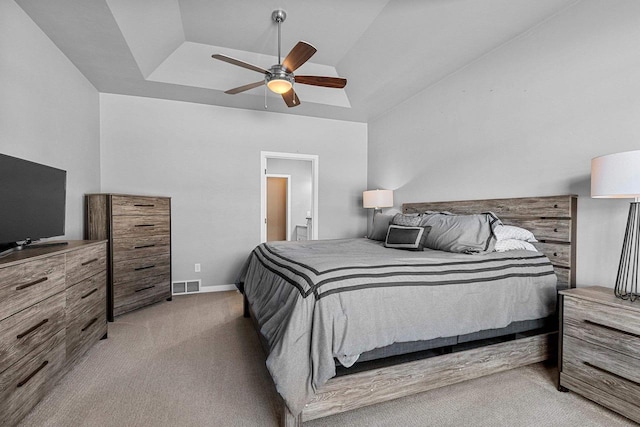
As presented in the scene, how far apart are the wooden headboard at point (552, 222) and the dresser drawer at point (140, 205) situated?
12.0ft

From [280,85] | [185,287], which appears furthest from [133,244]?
[280,85]

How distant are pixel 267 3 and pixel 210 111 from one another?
1874 mm

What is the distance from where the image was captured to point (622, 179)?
Answer: 161cm

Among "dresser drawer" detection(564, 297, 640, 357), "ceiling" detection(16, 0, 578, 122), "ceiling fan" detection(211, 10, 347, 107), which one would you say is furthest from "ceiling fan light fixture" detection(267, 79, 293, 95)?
"dresser drawer" detection(564, 297, 640, 357)

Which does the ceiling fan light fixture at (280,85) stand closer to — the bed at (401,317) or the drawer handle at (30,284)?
the bed at (401,317)

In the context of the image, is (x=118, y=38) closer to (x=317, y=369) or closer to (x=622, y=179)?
(x=317, y=369)

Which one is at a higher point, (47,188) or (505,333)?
(47,188)

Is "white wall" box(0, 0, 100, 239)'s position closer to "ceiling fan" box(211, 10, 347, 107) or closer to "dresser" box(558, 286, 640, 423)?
"ceiling fan" box(211, 10, 347, 107)

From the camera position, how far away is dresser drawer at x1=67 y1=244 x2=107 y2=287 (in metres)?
2.04

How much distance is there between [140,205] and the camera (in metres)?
3.37

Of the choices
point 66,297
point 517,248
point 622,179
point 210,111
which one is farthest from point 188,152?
point 622,179

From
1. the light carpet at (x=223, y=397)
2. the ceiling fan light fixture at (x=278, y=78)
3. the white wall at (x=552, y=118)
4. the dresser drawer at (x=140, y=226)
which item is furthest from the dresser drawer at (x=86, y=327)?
the white wall at (x=552, y=118)

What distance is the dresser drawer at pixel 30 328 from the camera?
55.9 inches

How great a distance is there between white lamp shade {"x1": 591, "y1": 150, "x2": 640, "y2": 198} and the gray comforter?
26.5 inches
